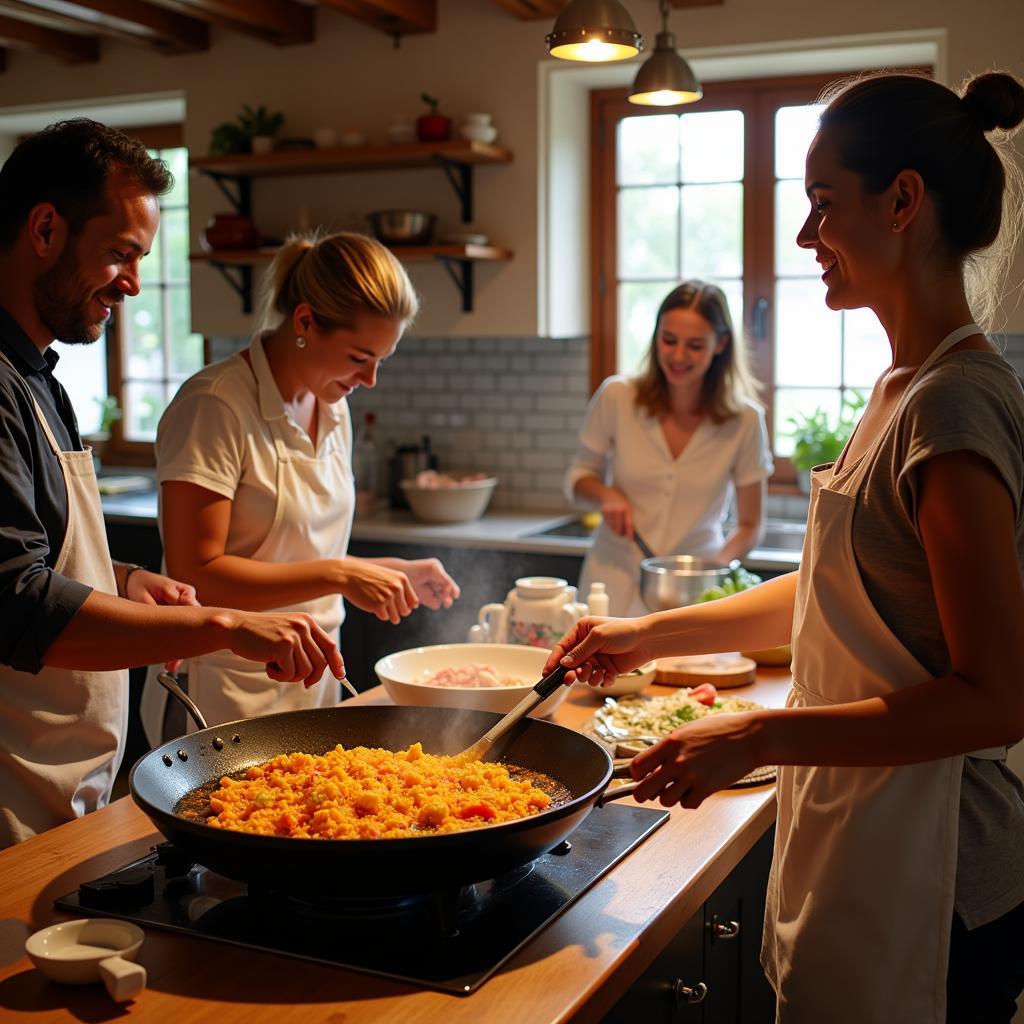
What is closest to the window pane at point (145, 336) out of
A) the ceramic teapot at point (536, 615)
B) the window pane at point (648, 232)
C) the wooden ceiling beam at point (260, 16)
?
the wooden ceiling beam at point (260, 16)

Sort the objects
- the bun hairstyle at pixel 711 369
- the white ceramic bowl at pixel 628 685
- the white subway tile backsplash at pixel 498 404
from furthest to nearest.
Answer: the white subway tile backsplash at pixel 498 404, the bun hairstyle at pixel 711 369, the white ceramic bowl at pixel 628 685

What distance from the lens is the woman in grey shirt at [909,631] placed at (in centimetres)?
130

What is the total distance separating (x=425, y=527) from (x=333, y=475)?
1.96 metres

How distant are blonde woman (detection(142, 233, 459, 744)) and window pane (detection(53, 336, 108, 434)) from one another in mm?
3768

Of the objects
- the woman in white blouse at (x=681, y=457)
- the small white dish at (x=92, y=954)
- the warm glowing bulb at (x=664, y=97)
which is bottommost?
the small white dish at (x=92, y=954)

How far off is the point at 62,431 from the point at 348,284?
80cm

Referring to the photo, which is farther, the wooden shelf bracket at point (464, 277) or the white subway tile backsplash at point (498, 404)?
the white subway tile backsplash at point (498, 404)

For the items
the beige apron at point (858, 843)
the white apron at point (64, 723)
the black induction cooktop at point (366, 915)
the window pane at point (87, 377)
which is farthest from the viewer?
Answer: the window pane at point (87, 377)

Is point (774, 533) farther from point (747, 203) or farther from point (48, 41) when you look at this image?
point (48, 41)

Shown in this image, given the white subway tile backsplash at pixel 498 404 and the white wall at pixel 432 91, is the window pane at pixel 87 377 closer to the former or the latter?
the white wall at pixel 432 91

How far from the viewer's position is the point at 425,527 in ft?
15.5

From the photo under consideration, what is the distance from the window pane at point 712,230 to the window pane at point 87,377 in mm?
3095

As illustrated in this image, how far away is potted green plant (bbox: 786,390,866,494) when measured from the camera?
14.5ft

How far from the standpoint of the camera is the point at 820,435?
14.7ft
